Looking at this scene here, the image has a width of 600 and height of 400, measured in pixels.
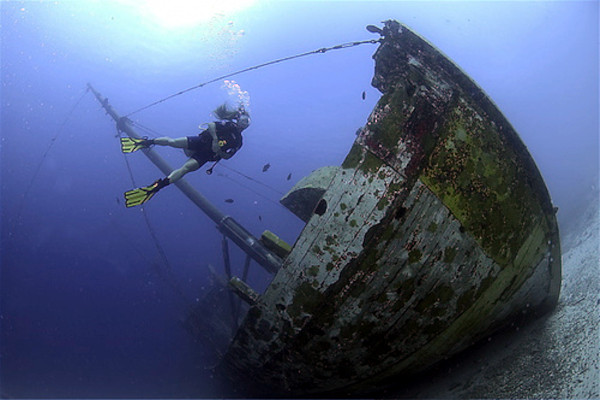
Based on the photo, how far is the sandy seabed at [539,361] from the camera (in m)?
1.91

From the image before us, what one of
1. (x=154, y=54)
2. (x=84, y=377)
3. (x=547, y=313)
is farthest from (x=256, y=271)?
(x=154, y=54)

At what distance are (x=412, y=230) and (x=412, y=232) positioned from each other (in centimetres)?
2

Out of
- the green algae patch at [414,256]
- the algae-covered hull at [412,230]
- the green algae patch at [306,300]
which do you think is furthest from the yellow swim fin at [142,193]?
the green algae patch at [414,256]

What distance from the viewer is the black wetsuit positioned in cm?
430

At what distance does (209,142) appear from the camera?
432 centimetres

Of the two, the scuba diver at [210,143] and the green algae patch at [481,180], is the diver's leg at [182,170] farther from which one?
the green algae patch at [481,180]

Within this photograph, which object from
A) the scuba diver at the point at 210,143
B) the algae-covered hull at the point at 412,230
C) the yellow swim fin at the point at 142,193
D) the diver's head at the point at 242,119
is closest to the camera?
the algae-covered hull at the point at 412,230

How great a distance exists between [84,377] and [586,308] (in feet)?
56.4

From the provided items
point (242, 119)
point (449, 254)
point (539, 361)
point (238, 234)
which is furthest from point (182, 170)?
point (539, 361)

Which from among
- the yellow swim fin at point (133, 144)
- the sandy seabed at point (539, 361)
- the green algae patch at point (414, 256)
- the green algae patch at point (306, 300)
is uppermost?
the yellow swim fin at point (133, 144)

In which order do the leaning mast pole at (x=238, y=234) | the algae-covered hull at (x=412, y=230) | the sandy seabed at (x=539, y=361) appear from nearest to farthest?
the sandy seabed at (x=539, y=361), the algae-covered hull at (x=412, y=230), the leaning mast pole at (x=238, y=234)

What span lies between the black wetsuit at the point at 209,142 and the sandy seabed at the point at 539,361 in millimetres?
3876

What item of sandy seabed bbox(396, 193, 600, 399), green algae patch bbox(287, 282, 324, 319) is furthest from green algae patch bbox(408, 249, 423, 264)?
sandy seabed bbox(396, 193, 600, 399)

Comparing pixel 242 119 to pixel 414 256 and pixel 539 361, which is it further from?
pixel 539 361
